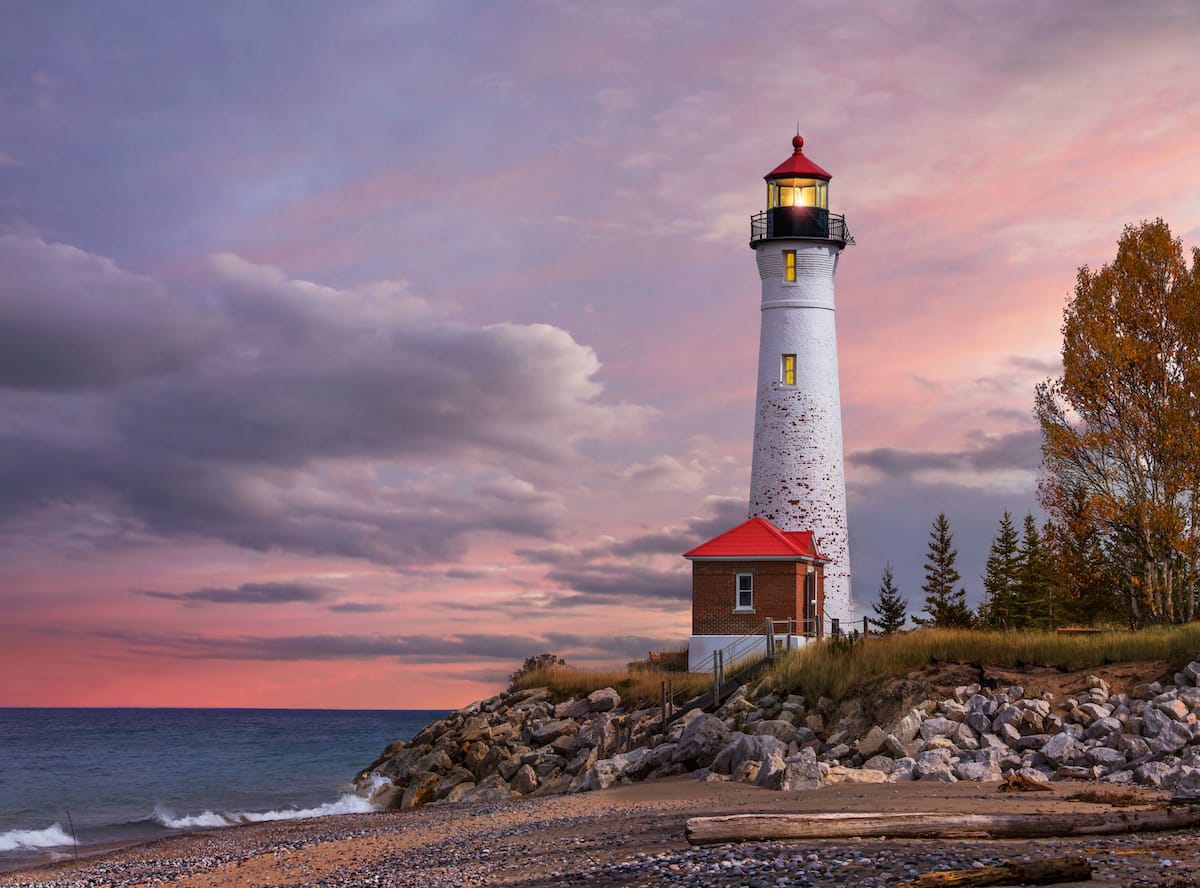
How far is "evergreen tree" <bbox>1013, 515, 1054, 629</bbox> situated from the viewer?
170 ft

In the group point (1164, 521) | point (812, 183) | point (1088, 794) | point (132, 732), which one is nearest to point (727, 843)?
point (1088, 794)

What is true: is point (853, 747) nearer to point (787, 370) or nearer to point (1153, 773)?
point (1153, 773)

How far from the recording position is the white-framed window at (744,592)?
38.7 m

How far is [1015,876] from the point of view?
1079cm

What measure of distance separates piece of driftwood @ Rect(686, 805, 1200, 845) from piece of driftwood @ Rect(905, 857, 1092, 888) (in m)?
2.59

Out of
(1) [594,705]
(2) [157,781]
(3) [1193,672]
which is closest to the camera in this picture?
(3) [1193,672]

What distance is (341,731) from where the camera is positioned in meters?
103

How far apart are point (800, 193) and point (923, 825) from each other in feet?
110

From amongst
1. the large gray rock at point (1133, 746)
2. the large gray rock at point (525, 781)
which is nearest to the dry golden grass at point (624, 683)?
the large gray rock at point (525, 781)

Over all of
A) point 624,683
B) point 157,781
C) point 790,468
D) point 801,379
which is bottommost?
point 157,781

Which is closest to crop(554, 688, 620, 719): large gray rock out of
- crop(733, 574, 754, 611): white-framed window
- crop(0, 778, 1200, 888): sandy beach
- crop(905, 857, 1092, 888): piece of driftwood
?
crop(733, 574, 754, 611): white-framed window

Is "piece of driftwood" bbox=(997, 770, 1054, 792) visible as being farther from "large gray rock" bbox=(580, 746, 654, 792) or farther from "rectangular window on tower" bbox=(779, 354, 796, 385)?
"rectangular window on tower" bbox=(779, 354, 796, 385)

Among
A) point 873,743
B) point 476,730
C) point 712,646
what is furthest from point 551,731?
point 873,743

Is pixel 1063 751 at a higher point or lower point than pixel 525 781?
higher
